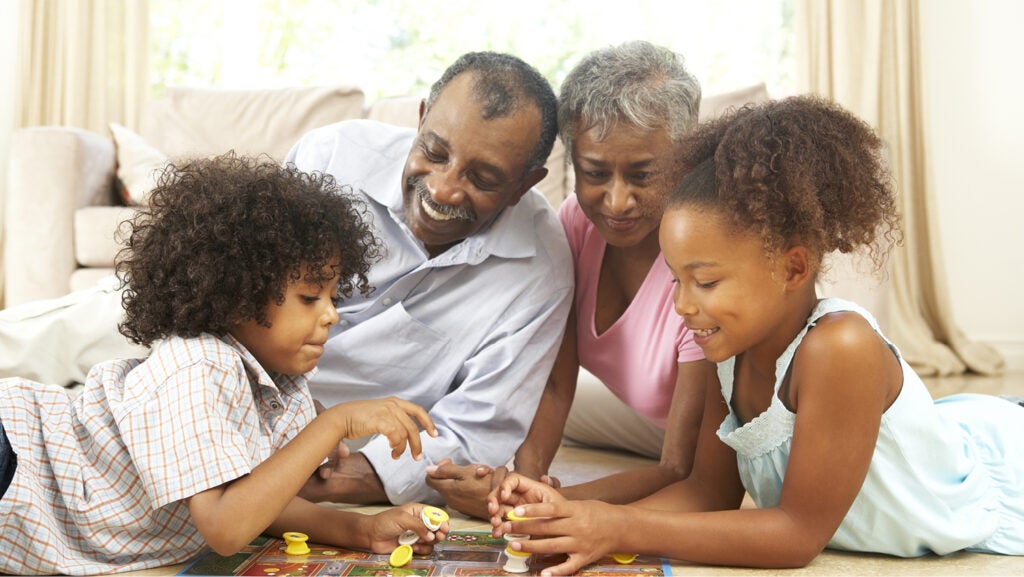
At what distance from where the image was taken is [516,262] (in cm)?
207

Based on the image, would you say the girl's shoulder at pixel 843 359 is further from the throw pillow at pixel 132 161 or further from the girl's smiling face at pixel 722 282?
the throw pillow at pixel 132 161

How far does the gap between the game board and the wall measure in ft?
12.2

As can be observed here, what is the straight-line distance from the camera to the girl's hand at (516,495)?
1453 mm

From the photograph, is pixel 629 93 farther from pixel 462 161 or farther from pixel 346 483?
pixel 346 483

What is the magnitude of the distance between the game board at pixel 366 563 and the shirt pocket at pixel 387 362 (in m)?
0.48

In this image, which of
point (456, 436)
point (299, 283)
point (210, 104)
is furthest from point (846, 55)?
point (299, 283)

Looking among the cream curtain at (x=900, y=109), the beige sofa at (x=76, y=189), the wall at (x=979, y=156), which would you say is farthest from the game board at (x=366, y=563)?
the wall at (x=979, y=156)

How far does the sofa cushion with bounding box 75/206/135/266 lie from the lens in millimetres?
3902

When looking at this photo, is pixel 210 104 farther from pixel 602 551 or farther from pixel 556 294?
pixel 602 551

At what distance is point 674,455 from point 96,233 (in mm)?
2814

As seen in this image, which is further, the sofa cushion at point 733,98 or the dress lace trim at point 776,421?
the sofa cushion at point 733,98

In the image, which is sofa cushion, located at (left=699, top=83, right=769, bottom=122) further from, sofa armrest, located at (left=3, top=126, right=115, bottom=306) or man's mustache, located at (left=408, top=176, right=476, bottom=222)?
sofa armrest, located at (left=3, top=126, right=115, bottom=306)

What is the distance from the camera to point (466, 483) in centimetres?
174

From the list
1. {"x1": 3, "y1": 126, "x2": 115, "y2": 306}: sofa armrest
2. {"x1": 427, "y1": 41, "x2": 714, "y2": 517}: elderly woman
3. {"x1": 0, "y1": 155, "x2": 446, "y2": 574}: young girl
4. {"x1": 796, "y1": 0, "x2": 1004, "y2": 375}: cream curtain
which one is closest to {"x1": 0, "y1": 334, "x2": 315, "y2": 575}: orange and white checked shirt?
{"x1": 0, "y1": 155, "x2": 446, "y2": 574}: young girl
